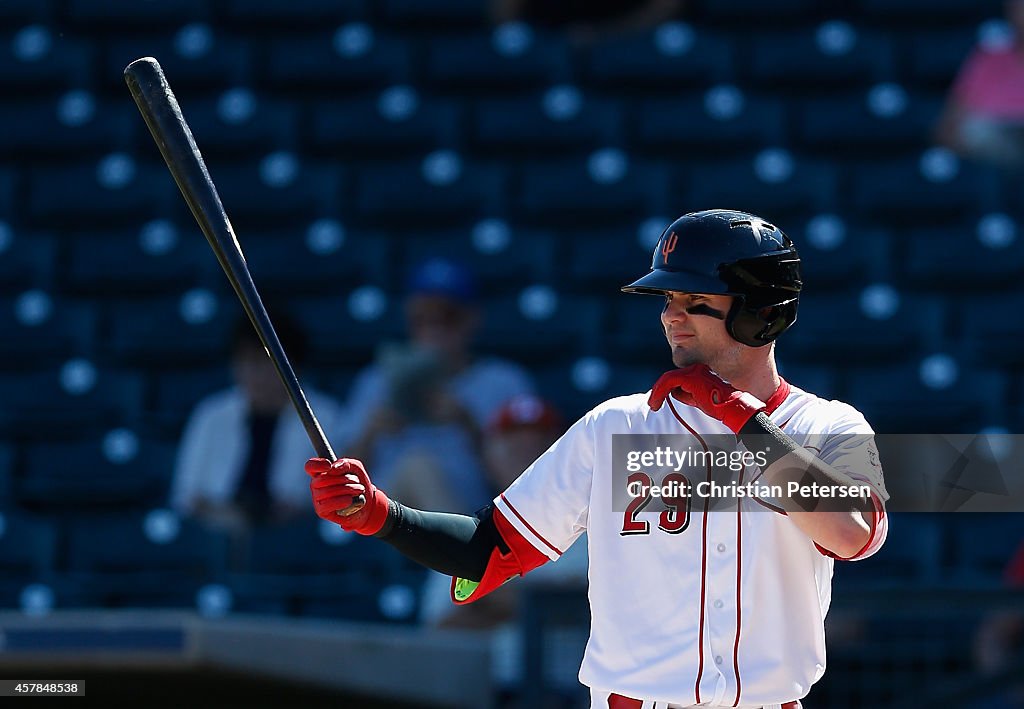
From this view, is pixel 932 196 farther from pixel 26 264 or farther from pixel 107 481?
pixel 26 264

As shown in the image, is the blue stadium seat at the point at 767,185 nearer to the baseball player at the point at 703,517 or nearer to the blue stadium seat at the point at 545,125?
the blue stadium seat at the point at 545,125

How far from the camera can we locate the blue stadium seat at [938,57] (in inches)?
252

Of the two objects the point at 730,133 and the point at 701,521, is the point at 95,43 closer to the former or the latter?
the point at 730,133

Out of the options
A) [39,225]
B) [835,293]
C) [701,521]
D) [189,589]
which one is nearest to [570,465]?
[701,521]

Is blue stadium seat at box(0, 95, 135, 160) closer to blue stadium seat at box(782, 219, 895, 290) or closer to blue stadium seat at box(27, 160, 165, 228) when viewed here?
blue stadium seat at box(27, 160, 165, 228)

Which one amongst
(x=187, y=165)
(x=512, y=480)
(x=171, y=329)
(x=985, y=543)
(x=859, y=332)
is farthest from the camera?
(x=171, y=329)

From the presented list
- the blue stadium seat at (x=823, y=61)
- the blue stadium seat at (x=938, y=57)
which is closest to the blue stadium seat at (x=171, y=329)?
the blue stadium seat at (x=823, y=61)

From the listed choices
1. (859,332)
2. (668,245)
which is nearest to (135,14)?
(859,332)

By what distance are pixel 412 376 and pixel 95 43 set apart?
289 centimetres

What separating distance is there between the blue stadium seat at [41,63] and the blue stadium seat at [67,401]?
1.55 meters

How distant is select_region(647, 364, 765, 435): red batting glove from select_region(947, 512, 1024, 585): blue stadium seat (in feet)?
9.92

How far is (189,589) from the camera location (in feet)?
16.0

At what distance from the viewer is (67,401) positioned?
564cm

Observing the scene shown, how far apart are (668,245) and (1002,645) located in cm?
223
